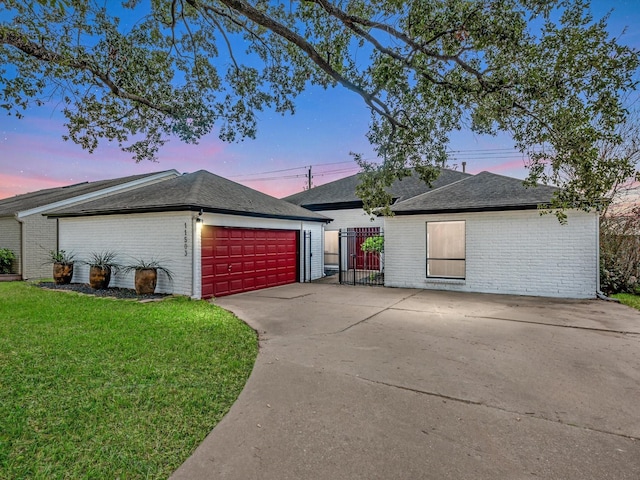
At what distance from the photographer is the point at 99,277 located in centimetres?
1034

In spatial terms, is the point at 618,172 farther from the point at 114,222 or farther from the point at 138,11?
the point at 114,222

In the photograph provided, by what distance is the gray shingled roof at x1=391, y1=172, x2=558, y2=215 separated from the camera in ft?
31.8

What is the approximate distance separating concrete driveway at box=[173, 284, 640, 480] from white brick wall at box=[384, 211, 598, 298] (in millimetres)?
3010

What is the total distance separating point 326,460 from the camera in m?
2.47

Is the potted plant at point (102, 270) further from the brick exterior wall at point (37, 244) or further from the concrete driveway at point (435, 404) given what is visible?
the concrete driveway at point (435, 404)

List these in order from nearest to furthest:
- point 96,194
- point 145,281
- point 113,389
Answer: point 113,389 → point 145,281 → point 96,194

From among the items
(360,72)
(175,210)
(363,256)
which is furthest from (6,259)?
(360,72)

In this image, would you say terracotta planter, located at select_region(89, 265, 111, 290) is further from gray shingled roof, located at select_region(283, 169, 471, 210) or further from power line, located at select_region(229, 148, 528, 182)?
gray shingled roof, located at select_region(283, 169, 471, 210)

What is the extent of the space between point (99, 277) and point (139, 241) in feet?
5.71

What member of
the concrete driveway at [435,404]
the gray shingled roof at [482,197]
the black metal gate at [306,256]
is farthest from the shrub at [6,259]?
the gray shingled roof at [482,197]

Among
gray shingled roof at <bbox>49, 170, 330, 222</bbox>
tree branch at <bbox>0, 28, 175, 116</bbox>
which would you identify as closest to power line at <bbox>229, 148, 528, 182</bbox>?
gray shingled roof at <bbox>49, 170, 330, 222</bbox>

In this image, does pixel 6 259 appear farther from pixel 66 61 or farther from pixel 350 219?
pixel 350 219

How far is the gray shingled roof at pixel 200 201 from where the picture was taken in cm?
943

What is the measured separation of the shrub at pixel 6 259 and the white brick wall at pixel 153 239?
10.4 feet
